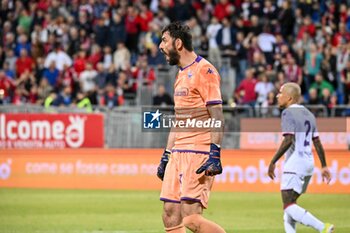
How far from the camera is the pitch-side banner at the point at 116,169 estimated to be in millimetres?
19484

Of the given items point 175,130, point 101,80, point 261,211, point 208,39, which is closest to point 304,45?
point 208,39

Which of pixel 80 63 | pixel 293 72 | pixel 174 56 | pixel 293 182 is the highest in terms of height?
pixel 80 63

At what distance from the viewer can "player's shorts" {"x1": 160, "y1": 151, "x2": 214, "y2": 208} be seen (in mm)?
8844

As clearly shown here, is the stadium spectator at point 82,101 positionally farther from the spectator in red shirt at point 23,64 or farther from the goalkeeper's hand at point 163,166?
the goalkeeper's hand at point 163,166

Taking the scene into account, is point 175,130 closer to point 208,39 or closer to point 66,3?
point 208,39

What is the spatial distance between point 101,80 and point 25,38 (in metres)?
3.80

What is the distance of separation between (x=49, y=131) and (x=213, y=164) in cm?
1400

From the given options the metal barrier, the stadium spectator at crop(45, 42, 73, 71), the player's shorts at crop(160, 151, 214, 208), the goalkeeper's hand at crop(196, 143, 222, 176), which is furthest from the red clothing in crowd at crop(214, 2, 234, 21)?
the goalkeeper's hand at crop(196, 143, 222, 176)

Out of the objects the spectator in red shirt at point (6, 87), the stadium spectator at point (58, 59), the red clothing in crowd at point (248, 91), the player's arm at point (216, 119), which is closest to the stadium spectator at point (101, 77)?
the stadium spectator at point (58, 59)

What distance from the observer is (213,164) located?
28.3ft

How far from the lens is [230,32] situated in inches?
1045

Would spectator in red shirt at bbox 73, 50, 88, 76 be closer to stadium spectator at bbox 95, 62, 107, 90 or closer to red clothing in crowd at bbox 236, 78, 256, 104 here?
stadium spectator at bbox 95, 62, 107, 90

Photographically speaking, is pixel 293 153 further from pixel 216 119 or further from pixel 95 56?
pixel 95 56

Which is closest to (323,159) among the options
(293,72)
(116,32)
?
(293,72)
